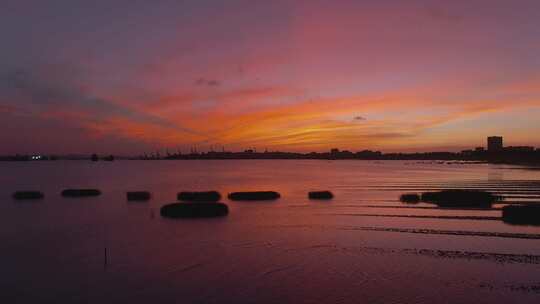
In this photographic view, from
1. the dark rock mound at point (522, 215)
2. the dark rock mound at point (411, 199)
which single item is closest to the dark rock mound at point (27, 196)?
the dark rock mound at point (411, 199)

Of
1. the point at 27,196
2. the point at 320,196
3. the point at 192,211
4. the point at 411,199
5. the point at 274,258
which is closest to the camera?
the point at 274,258

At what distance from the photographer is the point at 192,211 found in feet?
158

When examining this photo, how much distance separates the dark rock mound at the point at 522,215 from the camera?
41.4 metres

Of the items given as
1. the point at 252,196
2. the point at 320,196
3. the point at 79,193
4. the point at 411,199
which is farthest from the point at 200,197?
the point at 411,199

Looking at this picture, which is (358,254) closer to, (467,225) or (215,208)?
(467,225)

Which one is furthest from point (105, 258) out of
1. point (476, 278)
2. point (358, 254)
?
point (476, 278)

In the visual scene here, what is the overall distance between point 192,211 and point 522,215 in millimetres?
35284

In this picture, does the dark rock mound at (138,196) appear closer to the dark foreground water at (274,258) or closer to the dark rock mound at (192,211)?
the dark foreground water at (274,258)

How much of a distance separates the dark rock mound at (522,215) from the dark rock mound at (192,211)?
30.7m

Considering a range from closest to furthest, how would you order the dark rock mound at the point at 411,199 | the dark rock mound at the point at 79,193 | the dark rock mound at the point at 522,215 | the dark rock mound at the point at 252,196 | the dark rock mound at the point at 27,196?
the dark rock mound at the point at 522,215
the dark rock mound at the point at 411,199
the dark rock mound at the point at 252,196
the dark rock mound at the point at 27,196
the dark rock mound at the point at 79,193

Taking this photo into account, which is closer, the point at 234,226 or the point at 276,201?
the point at 234,226

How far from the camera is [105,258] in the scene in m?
28.9

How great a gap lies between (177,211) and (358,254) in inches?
1010

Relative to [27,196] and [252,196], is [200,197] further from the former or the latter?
[27,196]
